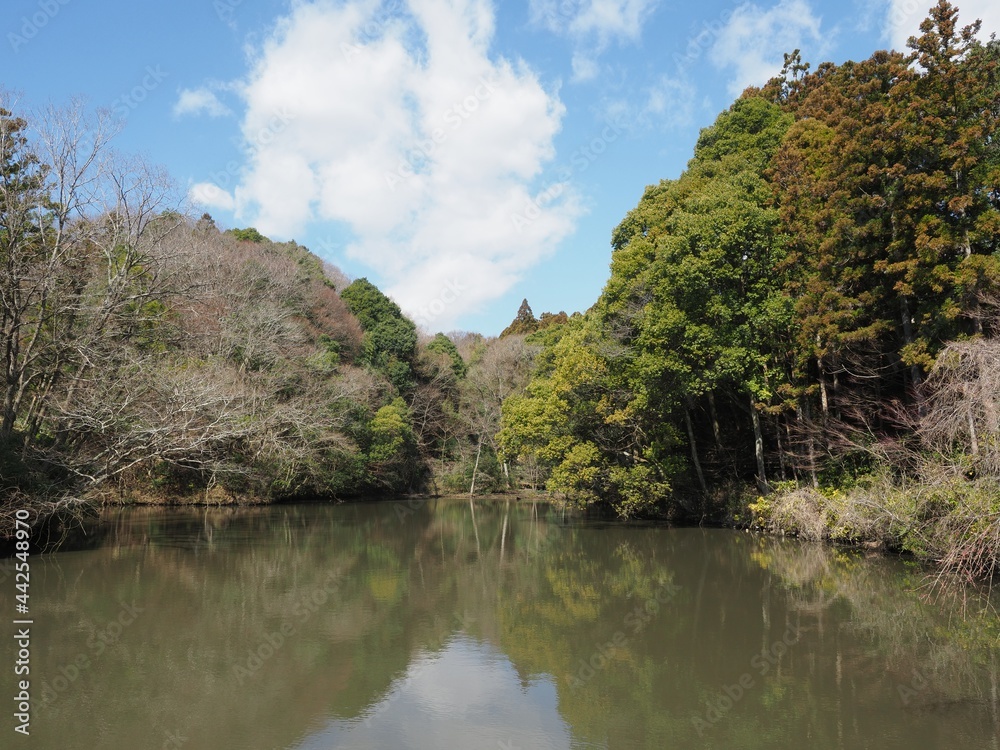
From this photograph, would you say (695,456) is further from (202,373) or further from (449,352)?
(449,352)

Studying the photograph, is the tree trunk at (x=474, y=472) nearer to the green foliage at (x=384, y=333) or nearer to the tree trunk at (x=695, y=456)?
the green foliage at (x=384, y=333)

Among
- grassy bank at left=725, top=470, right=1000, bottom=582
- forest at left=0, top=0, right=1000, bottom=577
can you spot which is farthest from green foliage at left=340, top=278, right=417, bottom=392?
grassy bank at left=725, top=470, right=1000, bottom=582

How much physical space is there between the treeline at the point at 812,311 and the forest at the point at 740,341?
0.06m

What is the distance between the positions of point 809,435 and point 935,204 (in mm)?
6141

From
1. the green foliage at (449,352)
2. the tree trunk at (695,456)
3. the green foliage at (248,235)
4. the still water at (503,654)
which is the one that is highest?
the green foliage at (248,235)

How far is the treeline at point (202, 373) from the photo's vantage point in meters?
15.6

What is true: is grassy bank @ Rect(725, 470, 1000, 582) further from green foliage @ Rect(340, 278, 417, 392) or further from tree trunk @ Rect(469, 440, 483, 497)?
green foliage @ Rect(340, 278, 417, 392)

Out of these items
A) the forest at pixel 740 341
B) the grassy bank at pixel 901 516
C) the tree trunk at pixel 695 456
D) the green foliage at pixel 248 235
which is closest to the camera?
the grassy bank at pixel 901 516

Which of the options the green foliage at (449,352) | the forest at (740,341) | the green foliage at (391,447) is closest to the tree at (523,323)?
the green foliage at (449,352)

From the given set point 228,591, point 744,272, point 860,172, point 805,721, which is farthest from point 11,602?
point 860,172

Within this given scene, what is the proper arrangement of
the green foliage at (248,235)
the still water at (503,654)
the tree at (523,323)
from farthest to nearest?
the tree at (523,323)
the green foliage at (248,235)
the still water at (503,654)

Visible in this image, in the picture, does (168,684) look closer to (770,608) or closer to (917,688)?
(917,688)

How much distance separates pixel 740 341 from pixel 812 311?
1850mm

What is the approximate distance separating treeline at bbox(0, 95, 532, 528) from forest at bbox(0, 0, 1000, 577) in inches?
4.7
